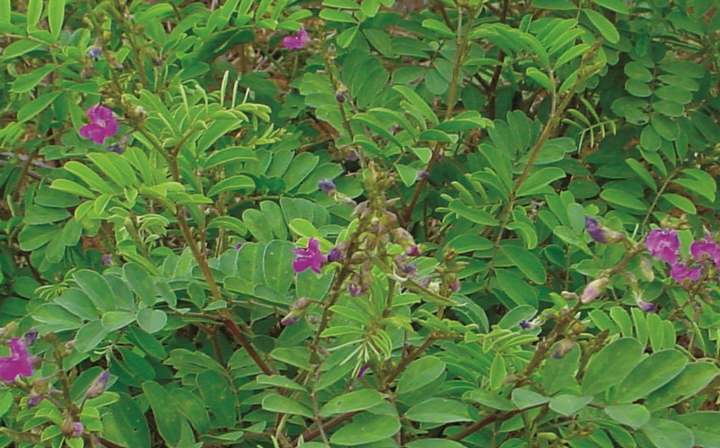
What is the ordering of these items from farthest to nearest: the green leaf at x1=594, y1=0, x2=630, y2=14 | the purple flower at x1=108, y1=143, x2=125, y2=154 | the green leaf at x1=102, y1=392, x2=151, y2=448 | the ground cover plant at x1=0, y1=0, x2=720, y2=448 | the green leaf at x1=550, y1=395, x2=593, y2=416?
the green leaf at x1=594, y1=0, x2=630, y2=14 → the purple flower at x1=108, y1=143, x2=125, y2=154 → the green leaf at x1=102, y1=392, x2=151, y2=448 → the ground cover plant at x1=0, y1=0, x2=720, y2=448 → the green leaf at x1=550, y1=395, x2=593, y2=416

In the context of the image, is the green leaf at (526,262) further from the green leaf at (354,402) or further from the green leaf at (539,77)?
the green leaf at (354,402)

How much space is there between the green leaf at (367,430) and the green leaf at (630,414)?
24 centimetres

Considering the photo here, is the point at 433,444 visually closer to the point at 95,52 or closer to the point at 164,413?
the point at 164,413

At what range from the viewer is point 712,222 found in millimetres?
2023

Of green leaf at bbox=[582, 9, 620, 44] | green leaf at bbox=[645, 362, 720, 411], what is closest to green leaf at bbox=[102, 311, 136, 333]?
green leaf at bbox=[645, 362, 720, 411]

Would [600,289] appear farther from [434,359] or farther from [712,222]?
[712,222]

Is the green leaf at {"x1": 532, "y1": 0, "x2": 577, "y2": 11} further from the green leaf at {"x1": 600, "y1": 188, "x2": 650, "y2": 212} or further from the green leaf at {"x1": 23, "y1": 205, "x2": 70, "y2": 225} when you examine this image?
the green leaf at {"x1": 23, "y1": 205, "x2": 70, "y2": 225}

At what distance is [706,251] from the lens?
48.1 inches

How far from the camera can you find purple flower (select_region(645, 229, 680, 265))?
1083 mm

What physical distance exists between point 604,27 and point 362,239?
3.14 ft

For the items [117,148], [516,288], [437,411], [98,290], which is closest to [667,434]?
[437,411]

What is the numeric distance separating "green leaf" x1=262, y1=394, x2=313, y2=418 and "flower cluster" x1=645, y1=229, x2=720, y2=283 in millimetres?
464

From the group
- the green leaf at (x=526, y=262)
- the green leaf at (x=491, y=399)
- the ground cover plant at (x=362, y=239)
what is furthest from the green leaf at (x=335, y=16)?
the green leaf at (x=491, y=399)

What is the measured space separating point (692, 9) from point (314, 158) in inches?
35.6
